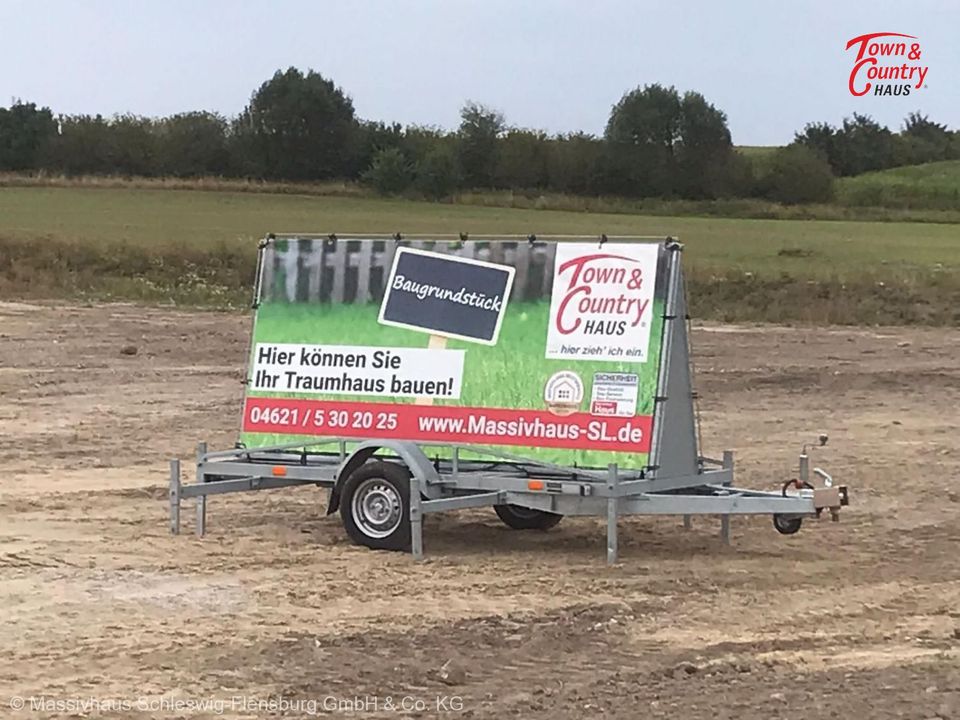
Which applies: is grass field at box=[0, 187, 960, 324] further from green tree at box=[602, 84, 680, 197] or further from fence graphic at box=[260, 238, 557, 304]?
fence graphic at box=[260, 238, 557, 304]

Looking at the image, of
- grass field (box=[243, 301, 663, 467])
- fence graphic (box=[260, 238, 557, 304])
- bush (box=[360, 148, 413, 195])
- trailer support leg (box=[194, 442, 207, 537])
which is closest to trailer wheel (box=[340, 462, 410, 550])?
grass field (box=[243, 301, 663, 467])

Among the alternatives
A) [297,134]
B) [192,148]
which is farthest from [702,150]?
[192,148]

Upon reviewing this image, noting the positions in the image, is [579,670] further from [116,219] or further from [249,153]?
[249,153]

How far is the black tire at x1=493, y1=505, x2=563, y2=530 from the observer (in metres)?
11.5

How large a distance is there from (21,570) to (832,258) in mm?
32852

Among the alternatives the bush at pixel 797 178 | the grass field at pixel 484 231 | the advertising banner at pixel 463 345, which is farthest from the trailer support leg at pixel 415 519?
the bush at pixel 797 178

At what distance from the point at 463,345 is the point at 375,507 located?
1258 mm

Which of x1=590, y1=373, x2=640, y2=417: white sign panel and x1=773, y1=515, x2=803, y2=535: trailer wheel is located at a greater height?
x1=590, y1=373, x2=640, y2=417: white sign panel

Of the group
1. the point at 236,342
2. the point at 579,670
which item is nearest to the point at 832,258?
the point at 236,342

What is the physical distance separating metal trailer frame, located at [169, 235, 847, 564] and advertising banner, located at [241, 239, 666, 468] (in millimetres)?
104

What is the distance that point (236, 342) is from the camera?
86.8ft

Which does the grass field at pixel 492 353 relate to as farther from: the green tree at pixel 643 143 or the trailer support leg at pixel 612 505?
the green tree at pixel 643 143

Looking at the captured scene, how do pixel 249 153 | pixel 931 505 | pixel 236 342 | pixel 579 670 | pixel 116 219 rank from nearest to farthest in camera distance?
1. pixel 579 670
2. pixel 931 505
3. pixel 236 342
4. pixel 116 219
5. pixel 249 153

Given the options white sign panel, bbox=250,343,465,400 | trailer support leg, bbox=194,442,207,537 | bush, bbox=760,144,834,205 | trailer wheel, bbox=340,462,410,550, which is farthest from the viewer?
bush, bbox=760,144,834,205
